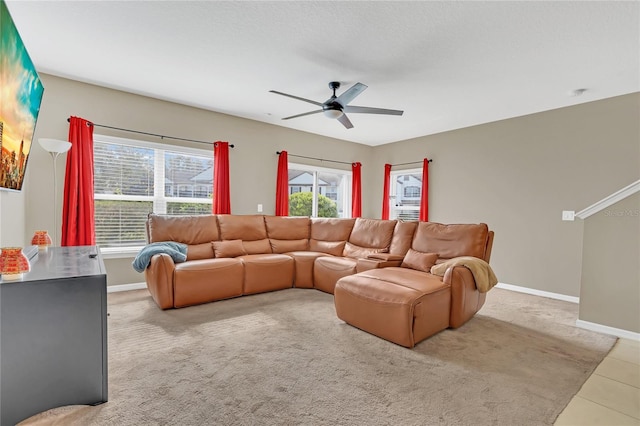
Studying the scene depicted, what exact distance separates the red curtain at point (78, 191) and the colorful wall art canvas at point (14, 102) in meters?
1.43

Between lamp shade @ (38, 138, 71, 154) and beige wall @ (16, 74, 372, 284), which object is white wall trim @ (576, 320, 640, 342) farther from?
lamp shade @ (38, 138, 71, 154)

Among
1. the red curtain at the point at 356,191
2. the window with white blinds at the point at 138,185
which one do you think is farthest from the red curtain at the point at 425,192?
the window with white blinds at the point at 138,185

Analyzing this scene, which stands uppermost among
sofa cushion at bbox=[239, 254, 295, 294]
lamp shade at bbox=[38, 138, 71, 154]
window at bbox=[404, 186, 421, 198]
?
lamp shade at bbox=[38, 138, 71, 154]

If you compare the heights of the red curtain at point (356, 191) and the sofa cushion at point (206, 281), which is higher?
the red curtain at point (356, 191)

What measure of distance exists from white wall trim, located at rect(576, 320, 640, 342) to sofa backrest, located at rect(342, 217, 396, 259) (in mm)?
2075

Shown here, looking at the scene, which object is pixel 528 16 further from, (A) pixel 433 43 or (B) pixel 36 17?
(B) pixel 36 17

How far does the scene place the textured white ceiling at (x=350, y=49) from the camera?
2.23 m

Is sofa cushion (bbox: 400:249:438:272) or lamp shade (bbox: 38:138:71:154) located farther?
sofa cushion (bbox: 400:249:438:272)

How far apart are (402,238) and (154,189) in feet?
11.6

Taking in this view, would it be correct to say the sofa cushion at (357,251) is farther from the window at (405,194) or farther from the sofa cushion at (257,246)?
the window at (405,194)

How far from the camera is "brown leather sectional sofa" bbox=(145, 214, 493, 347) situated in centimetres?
258

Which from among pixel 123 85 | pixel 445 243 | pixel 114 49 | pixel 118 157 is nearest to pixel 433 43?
pixel 445 243

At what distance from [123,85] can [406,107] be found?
3.75 meters

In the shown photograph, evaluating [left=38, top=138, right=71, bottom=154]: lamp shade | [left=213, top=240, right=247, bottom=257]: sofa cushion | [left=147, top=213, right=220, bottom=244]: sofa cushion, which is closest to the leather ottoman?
[left=213, top=240, right=247, bottom=257]: sofa cushion
